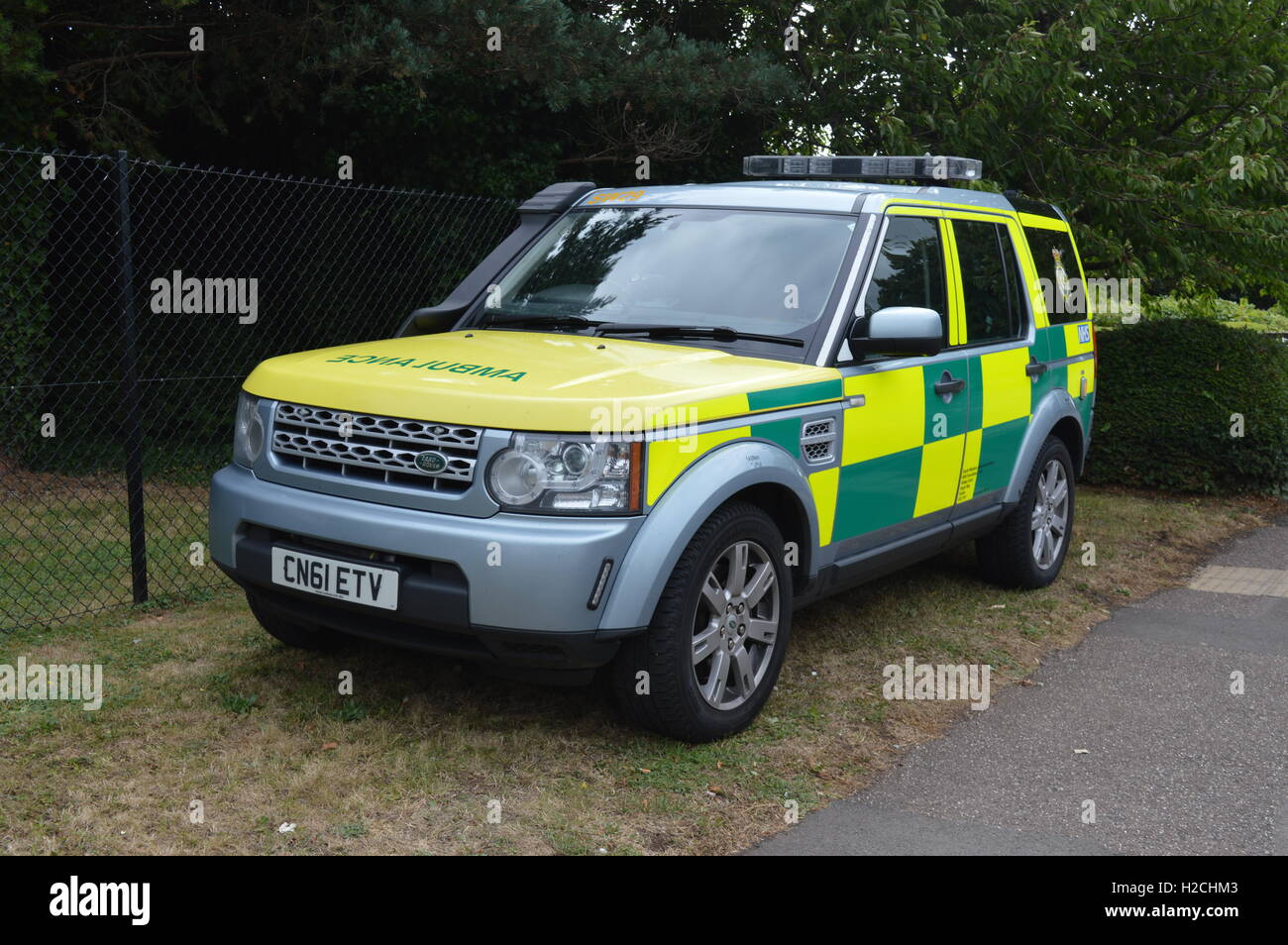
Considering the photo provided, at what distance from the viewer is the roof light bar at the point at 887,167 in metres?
5.92

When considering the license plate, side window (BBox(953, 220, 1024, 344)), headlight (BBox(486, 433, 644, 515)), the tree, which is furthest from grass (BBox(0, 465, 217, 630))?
the tree

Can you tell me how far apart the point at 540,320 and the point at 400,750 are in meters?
1.87

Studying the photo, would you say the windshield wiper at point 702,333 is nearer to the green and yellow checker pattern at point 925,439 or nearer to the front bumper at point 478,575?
the green and yellow checker pattern at point 925,439

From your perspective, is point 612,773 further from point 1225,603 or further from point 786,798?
point 1225,603

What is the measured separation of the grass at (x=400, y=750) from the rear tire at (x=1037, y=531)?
2.13 feet

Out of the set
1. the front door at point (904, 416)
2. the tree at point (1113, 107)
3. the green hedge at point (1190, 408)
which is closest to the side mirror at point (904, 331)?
the front door at point (904, 416)

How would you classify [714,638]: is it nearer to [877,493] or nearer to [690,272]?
[877,493]

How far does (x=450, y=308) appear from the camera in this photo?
5512 millimetres

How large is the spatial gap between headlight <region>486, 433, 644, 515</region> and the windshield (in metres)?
1.15

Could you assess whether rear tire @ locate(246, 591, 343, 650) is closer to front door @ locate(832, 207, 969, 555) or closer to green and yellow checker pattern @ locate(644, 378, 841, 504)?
green and yellow checker pattern @ locate(644, 378, 841, 504)

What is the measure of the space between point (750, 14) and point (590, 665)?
29.3 ft

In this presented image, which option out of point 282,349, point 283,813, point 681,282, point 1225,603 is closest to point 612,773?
point 283,813

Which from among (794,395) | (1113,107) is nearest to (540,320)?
(794,395)

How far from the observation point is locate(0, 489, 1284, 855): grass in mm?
3736
